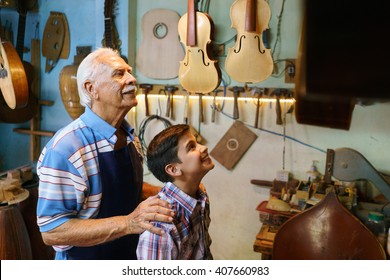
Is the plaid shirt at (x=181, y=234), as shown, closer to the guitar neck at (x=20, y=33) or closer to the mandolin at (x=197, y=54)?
the mandolin at (x=197, y=54)

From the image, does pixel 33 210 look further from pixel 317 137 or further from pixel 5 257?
pixel 317 137

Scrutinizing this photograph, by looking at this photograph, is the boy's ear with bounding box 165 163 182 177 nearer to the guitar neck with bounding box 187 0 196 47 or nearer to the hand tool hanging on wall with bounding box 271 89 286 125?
the guitar neck with bounding box 187 0 196 47

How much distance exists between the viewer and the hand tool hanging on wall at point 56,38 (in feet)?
4.37

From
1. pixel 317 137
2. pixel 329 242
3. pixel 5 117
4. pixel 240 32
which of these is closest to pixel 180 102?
pixel 240 32

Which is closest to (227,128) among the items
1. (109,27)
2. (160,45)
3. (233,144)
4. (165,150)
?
(233,144)

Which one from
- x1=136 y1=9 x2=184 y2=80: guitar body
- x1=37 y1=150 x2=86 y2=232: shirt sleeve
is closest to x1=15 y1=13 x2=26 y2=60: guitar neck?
x1=136 y1=9 x2=184 y2=80: guitar body

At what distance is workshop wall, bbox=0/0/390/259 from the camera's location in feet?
4.10

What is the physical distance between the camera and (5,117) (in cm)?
137

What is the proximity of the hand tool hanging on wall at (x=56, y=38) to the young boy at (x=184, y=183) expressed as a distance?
92 centimetres

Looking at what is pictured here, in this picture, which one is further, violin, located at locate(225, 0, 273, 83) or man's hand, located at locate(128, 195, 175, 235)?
violin, located at locate(225, 0, 273, 83)

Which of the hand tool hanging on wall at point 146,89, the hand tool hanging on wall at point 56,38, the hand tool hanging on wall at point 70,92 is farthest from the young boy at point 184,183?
the hand tool hanging on wall at point 56,38

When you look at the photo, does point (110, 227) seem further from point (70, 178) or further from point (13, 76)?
point (13, 76)

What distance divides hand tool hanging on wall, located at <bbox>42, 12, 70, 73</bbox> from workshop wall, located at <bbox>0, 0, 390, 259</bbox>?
0.08 ft

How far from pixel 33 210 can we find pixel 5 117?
1.41 feet
